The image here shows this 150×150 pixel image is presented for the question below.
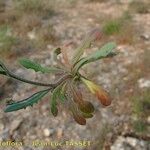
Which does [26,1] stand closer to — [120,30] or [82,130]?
[120,30]

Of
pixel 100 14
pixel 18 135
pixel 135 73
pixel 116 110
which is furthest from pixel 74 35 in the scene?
pixel 18 135

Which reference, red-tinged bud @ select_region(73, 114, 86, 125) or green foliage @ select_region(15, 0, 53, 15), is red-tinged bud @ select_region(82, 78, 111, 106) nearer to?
red-tinged bud @ select_region(73, 114, 86, 125)

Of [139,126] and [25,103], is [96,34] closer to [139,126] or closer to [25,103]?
[25,103]

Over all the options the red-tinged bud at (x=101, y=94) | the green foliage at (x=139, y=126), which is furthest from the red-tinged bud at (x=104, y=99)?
the green foliage at (x=139, y=126)

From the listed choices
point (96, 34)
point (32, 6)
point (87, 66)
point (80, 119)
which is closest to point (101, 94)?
point (80, 119)

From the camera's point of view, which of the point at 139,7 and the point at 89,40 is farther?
the point at 139,7

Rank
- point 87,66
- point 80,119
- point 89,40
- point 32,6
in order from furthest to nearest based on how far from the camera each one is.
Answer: point 32,6, point 87,66, point 89,40, point 80,119

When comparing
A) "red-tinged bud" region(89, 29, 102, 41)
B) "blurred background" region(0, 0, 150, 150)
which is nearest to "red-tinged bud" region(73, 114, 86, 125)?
"red-tinged bud" region(89, 29, 102, 41)

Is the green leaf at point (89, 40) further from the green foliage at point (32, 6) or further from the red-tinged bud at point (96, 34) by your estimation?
the green foliage at point (32, 6)
